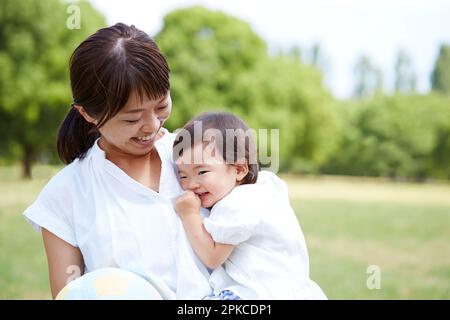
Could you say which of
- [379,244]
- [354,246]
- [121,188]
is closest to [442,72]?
[379,244]

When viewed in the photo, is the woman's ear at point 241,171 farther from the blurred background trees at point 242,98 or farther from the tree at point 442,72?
the tree at point 442,72

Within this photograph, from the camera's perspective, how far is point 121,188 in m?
2.59

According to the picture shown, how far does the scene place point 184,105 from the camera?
28.5 metres

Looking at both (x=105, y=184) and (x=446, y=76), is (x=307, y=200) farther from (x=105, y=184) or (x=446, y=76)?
(x=446, y=76)

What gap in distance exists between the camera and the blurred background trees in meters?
24.6

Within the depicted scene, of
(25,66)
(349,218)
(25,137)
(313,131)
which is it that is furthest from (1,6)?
(313,131)

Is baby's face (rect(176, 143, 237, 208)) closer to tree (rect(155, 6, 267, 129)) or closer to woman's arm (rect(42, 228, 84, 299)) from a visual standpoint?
woman's arm (rect(42, 228, 84, 299))

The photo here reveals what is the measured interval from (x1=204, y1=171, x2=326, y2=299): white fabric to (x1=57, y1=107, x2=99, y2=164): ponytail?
0.66 metres

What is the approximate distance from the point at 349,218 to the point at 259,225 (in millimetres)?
15324

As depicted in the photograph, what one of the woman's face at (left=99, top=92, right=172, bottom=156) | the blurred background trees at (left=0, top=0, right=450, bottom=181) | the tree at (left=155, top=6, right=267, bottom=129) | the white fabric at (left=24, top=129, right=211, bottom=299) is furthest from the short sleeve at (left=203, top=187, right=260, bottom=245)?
the tree at (left=155, top=6, right=267, bottom=129)

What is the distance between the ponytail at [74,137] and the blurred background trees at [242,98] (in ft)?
A: 72.8

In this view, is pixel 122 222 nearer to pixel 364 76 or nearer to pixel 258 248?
pixel 258 248

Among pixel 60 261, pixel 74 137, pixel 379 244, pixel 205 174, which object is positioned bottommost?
pixel 379 244

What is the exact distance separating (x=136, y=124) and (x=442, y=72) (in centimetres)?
4279
